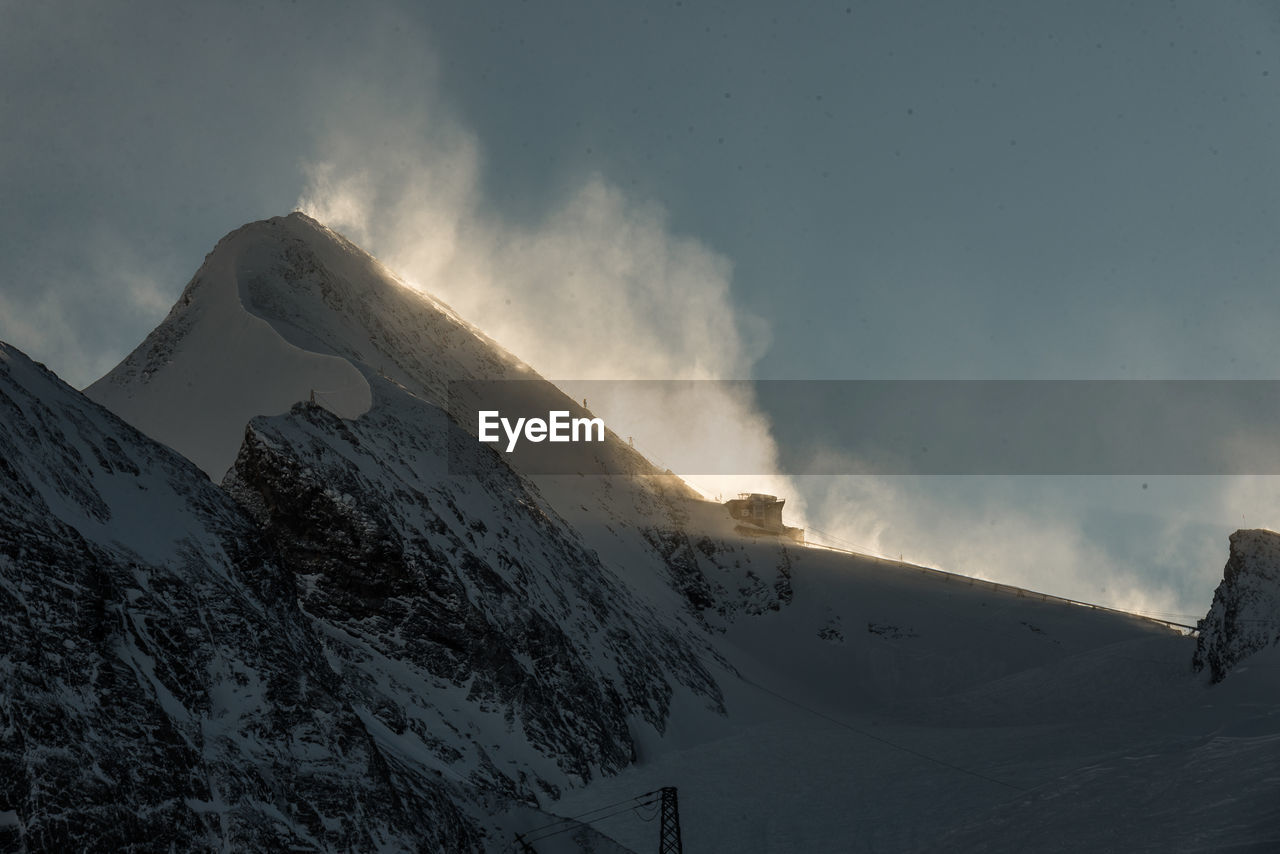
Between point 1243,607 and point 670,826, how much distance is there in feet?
147

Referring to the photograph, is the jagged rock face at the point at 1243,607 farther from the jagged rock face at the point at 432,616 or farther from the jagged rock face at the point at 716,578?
the jagged rock face at the point at 432,616

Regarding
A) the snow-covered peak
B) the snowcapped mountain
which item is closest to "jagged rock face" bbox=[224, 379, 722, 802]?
the snowcapped mountain

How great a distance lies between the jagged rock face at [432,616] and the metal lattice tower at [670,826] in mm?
5376

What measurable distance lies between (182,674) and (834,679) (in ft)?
199

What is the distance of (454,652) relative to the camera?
147ft

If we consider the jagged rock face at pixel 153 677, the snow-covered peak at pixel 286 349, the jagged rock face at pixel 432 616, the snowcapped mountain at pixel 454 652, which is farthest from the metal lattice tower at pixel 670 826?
the snow-covered peak at pixel 286 349

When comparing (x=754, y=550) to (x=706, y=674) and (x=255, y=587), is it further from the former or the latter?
(x=255, y=587)

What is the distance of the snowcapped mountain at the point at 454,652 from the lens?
23.4 metres

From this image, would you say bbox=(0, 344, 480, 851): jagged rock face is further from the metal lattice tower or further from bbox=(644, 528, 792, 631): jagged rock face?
bbox=(644, 528, 792, 631): jagged rock face

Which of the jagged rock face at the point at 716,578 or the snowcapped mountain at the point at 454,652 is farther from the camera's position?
the jagged rock face at the point at 716,578

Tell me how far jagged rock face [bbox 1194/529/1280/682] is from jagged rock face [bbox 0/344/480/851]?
52.3m

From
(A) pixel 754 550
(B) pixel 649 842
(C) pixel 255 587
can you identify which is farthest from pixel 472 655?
(A) pixel 754 550

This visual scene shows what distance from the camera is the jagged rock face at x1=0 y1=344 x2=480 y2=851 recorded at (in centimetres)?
2016

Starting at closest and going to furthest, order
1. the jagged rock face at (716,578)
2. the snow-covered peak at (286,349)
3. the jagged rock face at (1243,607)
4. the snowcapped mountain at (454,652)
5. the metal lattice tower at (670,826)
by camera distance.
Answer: the snowcapped mountain at (454,652) < the metal lattice tower at (670,826) < the jagged rock face at (1243,607) < the snow-covered peak at (286,349) < the jagged rock face at (716,578)
